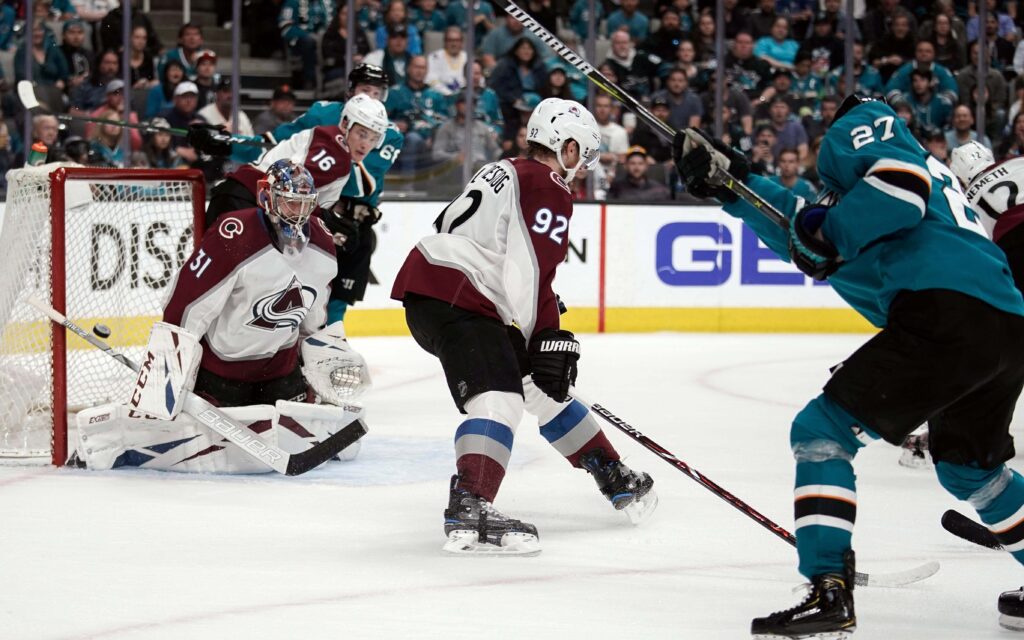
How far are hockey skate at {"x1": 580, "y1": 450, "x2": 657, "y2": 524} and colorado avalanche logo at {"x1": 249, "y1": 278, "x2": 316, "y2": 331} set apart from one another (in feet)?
3.49

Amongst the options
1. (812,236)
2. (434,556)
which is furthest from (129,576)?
(812,236)

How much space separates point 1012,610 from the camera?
2781mm

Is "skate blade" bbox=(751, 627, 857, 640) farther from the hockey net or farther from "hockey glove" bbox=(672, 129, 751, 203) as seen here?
the hockey net

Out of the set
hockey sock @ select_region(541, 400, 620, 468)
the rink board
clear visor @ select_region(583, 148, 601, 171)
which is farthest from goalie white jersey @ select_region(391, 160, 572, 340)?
the rink board

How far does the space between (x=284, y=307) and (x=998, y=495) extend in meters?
2.20

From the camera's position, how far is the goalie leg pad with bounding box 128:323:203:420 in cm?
404

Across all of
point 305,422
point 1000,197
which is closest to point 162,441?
point 305,422

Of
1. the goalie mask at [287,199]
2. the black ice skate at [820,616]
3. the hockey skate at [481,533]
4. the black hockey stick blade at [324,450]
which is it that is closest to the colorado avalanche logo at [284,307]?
the goalie mask at [287,199]

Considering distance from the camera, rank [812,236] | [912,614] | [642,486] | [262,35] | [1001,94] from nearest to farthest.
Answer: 1. [812,236]
2. [912,614]
3. [642,486]
4. [262,35]
5. [1001,94]

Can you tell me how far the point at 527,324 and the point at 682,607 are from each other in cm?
84

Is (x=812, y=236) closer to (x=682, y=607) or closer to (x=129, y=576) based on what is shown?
(x=682, y=607)

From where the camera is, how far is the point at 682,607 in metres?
2.91

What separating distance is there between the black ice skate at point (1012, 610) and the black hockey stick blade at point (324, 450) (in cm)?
205

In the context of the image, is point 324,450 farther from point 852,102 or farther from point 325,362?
point 852,102
